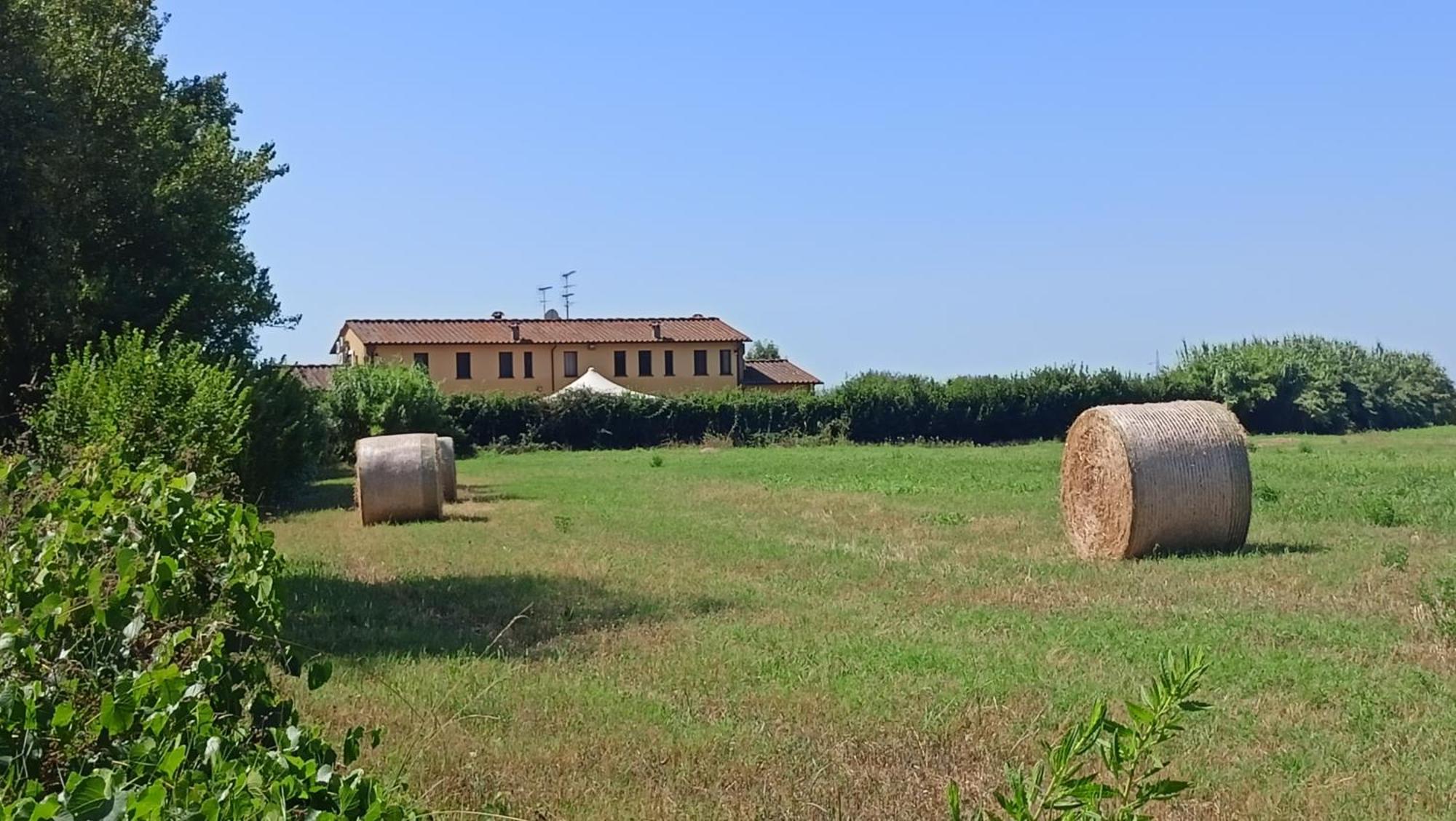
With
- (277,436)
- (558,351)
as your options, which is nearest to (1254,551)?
(277,436)

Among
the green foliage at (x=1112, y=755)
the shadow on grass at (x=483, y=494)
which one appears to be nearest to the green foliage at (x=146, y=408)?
the shadow on grass at (x=483, y=494)

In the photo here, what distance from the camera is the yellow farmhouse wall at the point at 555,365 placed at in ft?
218

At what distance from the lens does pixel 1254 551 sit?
13773 millimetres

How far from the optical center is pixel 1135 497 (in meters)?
13.8

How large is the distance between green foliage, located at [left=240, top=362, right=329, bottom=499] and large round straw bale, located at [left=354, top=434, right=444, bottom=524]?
218 centimetres

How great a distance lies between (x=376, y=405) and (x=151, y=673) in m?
36.8

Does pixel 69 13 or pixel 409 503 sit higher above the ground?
pixel 69 13

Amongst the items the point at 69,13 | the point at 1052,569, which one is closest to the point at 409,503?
the point at 1052,569

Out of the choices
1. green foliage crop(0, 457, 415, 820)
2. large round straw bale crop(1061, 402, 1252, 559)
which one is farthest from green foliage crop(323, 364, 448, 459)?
green foliage crop(0, 457, 415, 820)

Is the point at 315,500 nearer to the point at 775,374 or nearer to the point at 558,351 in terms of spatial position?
the point at 558,351

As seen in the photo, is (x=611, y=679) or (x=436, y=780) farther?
(x=611, y=679)

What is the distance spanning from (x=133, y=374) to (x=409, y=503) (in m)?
4.36

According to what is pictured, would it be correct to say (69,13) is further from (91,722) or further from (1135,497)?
(91,722)

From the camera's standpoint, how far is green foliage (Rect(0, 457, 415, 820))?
2893 millimetres
